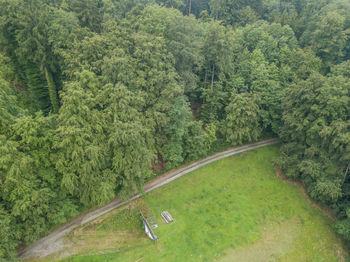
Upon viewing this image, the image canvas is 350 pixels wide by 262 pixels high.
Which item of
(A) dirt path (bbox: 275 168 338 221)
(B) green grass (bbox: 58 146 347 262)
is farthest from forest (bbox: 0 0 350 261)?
(B) green grass (bbox: 58 146 347 262)

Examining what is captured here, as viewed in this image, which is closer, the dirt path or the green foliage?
the dirt path

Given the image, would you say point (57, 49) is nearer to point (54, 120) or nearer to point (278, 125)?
point (54, 120)

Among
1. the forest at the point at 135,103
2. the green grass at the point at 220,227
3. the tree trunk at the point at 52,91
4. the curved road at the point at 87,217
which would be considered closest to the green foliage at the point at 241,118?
the forest at the point at 135,103

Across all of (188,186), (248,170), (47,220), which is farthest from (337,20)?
(47,220)

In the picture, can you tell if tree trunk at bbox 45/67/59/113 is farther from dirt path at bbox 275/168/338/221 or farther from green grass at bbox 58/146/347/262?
dirt path at bbox 275/168/338/221

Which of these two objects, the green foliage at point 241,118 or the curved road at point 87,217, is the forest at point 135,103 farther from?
the curved road at point 87,217

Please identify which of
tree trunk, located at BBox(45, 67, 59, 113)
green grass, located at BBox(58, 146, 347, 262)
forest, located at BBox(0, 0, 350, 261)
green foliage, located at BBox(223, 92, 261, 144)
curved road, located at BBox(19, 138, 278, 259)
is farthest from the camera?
green foliage, located at BBox(223, 92, 261, 144)
